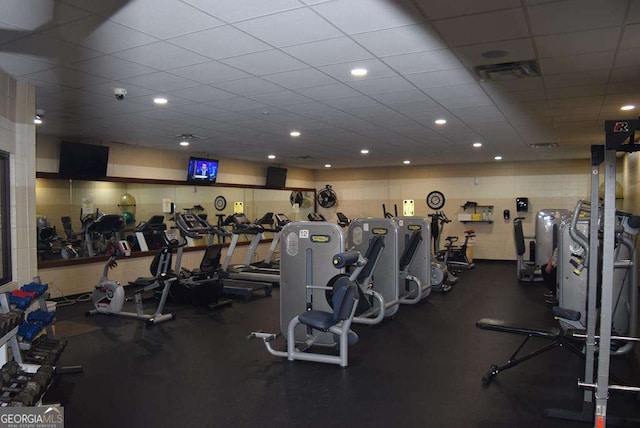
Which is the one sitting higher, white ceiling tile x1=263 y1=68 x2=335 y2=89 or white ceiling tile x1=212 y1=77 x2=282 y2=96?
white ceiling tile x1=263 y1=68 x2=335 y2=89

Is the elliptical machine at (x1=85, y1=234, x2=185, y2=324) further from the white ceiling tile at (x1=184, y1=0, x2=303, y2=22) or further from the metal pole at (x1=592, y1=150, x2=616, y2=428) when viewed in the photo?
the metal pole at (x1=592, y1=150, x2=616, y2=428)

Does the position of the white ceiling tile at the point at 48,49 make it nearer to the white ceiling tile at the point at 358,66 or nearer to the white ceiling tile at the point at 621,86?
the white ceiling tile at the point at 358,66

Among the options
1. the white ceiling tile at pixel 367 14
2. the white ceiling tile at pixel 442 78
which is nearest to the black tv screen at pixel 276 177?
the white ceiling tile at pixel 442 78

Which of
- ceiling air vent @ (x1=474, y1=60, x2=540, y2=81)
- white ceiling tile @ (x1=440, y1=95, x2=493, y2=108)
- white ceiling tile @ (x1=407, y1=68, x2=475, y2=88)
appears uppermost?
white ceiling tile @ (x1=440, y1=95, x2=493, y2=108)

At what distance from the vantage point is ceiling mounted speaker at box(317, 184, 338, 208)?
1289 cm

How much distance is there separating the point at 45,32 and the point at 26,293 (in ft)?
5.69

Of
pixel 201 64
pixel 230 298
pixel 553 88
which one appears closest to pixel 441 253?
pixel 230 298

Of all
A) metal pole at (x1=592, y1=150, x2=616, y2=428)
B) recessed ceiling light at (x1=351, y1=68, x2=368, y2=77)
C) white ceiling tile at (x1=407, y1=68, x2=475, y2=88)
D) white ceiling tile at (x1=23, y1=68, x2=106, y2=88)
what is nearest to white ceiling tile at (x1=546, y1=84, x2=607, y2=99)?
white ceiling tile at (x1=407, y1=68, x2=475, y2=88)

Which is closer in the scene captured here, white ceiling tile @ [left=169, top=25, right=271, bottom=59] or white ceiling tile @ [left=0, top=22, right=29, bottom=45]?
white ceiling tile @ [left=0, top=22, right=29, bottom=45]

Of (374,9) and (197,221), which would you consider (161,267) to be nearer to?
(197,221)

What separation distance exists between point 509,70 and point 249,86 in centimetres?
230

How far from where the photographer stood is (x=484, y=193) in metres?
11.3

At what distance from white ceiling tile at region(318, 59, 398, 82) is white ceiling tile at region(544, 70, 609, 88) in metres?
1.43

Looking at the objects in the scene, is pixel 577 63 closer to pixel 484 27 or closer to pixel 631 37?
pixel 631 37
